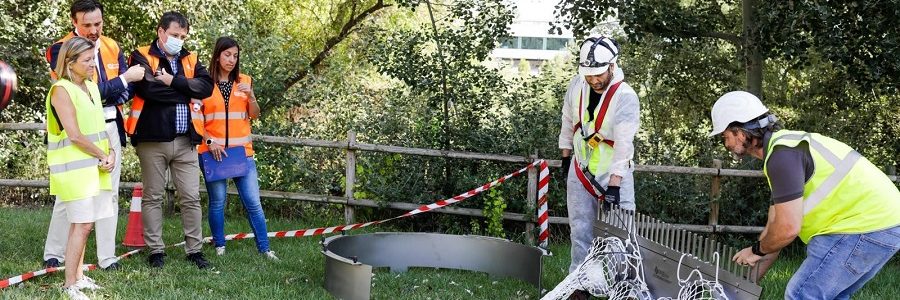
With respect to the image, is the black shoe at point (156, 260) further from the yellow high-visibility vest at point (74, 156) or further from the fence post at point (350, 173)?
the fence post at point (350, 173)

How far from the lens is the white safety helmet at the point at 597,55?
5.54 meters

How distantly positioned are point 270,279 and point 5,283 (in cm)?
159

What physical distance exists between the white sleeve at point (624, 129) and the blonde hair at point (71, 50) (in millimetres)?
3131

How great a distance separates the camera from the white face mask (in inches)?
243

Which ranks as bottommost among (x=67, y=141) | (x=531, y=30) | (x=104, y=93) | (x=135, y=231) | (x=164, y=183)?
(x=135, y=231)

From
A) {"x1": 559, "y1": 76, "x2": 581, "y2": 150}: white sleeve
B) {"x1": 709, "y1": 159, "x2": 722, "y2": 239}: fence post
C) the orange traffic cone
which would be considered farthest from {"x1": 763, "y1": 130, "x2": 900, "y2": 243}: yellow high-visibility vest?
the orange traffic cone

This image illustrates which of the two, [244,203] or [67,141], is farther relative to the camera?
[244,203]

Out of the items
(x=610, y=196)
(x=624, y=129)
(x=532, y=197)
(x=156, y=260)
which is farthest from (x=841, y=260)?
(x=532, y=197)

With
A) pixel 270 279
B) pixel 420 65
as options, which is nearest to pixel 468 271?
pixel 270 279

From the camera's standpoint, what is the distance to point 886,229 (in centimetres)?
393

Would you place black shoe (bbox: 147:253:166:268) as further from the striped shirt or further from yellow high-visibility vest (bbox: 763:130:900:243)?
yellow high-visibility vest (bbox: 763:130:900:243)

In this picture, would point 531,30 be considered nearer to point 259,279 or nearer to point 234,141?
point 234,141

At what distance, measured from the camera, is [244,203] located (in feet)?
22.3

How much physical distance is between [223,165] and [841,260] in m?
4.17
